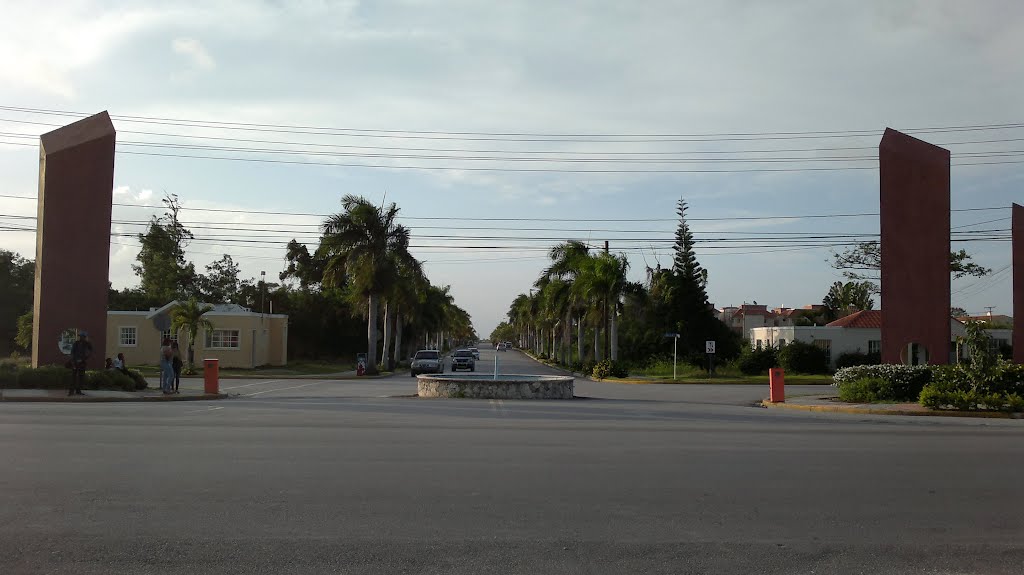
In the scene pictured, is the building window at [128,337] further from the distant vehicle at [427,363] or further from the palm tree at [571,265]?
the palm tree at [571,265]

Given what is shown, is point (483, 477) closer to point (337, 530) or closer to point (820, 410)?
point (337, 530)

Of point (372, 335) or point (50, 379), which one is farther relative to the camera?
point (372, 335)

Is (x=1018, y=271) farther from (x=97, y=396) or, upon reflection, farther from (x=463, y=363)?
(x=463, y=363)

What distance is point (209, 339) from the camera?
49.9 metres

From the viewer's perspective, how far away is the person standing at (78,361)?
904 inches

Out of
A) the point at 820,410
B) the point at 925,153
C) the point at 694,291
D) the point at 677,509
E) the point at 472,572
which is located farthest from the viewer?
the point at 694,291

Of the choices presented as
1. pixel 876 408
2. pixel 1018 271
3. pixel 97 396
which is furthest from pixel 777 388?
pixel 97 396

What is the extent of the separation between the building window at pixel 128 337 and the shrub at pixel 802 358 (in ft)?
125

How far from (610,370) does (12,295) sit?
47.6 m

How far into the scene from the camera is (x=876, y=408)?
22062 mm

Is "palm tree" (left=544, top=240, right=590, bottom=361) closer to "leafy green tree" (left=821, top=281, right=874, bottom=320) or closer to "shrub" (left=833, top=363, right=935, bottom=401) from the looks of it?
"shrub" (left=833, top=363, right=935, bottom=401)

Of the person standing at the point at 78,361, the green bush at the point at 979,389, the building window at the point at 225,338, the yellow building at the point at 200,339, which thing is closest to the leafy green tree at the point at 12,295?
the yellow building at the point at 200,339

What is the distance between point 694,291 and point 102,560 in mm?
56980

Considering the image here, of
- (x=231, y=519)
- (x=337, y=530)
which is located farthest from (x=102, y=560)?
(x=337, y=530)
